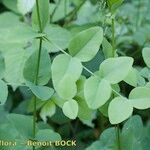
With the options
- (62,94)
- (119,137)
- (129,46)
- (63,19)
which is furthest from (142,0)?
(62,94)

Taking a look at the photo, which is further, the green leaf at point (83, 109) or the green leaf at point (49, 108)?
the green leaf at point (49, 108)

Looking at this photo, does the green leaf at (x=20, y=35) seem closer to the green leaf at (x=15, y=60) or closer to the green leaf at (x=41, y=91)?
the green leaf at (x=41, y=91)

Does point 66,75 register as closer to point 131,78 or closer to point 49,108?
point 131,78

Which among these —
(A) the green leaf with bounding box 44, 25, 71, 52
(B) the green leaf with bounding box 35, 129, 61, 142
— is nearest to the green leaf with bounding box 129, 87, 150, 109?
(B) the green leaf with bounding box 35, 129, 61, 142

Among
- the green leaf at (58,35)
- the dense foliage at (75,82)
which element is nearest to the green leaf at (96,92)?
the dense foliage at (75,82)

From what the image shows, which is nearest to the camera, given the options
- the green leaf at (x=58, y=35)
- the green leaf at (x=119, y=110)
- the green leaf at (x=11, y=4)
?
the green leaf at (x=119, y=110)

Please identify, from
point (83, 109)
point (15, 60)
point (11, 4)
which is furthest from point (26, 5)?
point (11, 4)

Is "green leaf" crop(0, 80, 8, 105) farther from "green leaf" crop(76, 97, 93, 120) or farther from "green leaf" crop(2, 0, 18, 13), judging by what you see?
"green leaf" crop(2, 0, 18, 13)

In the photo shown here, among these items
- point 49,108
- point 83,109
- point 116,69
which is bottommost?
point 49,108
